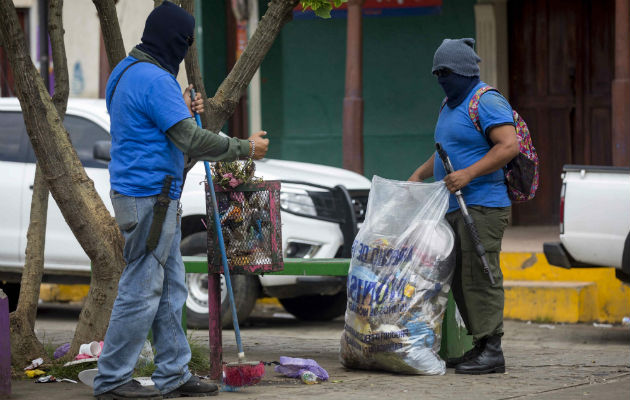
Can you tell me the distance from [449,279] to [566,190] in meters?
2.34

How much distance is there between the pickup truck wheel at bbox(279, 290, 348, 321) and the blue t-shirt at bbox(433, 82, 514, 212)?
3.57 meters

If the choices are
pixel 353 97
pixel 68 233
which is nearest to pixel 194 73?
pixel 68 233

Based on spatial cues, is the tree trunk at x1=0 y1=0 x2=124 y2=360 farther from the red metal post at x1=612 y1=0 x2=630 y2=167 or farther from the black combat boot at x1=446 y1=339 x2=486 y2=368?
the red metal post at x1=612 y1=0 x2=630 y2=167

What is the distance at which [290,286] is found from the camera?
909 cm

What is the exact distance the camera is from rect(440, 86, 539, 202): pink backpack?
21.4 feet

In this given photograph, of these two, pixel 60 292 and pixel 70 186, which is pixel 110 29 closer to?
pixel 70 186

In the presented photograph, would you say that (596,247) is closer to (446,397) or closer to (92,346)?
(446,397)

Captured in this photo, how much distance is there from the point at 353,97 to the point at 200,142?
7755 millimetres

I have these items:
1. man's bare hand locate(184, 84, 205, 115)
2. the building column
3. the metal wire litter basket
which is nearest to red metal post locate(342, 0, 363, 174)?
the building column

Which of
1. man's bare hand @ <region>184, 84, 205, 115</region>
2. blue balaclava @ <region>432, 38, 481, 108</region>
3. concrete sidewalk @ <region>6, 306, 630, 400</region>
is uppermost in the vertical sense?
blue balaclava @ <region>432, 38, 481, 108</region>

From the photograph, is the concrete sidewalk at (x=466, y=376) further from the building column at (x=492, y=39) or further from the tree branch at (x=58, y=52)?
the building column at (x=492, y=39)

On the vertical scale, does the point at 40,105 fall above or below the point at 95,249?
above

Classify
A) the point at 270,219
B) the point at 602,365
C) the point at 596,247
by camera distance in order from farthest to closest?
the point at 596,247, the point at 602,365, the point at 270,219

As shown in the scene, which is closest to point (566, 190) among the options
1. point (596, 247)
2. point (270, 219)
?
point (596, 247)
